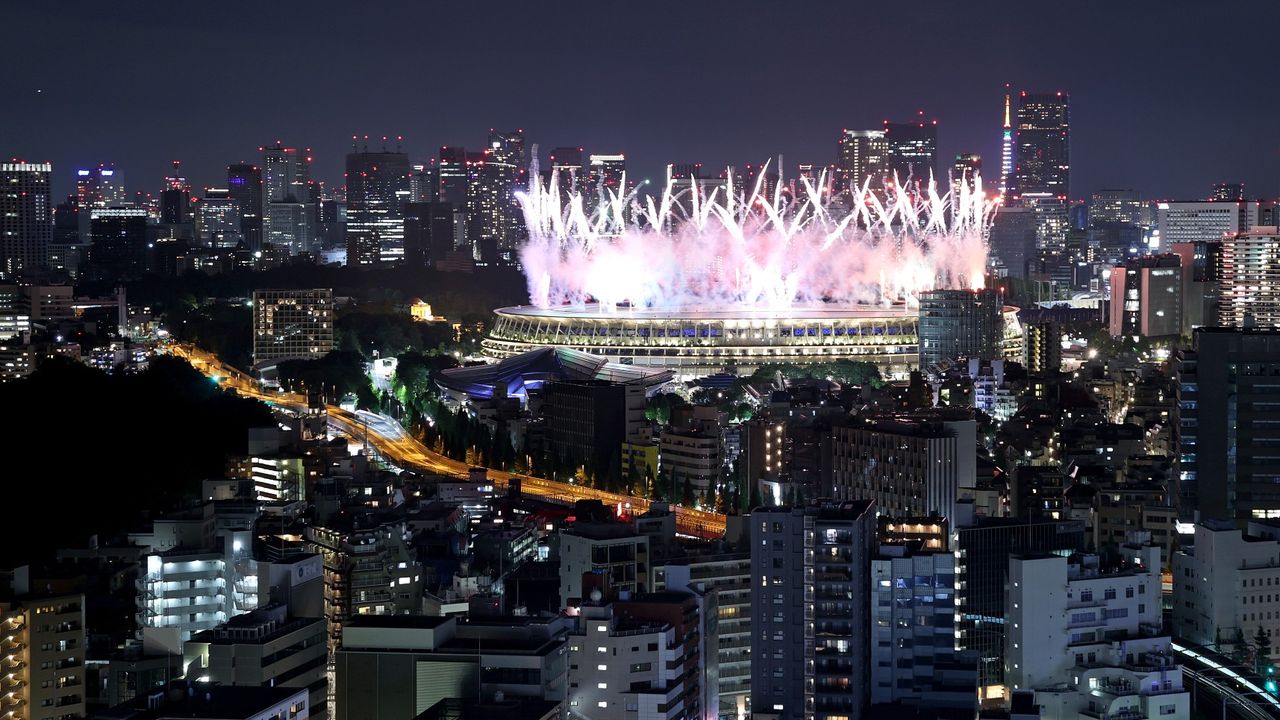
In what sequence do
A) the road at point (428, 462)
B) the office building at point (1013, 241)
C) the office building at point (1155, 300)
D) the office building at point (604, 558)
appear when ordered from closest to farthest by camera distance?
1. the office building at point (604, 558)
2. the road at point (428, 462)
3. the office building at point (1155, 300)
4. the office building at point (1013, 241)

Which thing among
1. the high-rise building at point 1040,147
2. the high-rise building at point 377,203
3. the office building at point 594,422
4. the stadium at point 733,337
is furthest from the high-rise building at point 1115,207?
the office building at point 594,422

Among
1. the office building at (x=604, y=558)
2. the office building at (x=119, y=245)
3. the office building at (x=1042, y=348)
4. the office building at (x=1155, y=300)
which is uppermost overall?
the office building at (x=119, y=245)

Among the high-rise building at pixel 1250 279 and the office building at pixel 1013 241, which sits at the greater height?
the office building at pixel 1013 241

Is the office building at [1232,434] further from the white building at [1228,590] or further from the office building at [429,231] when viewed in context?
the office building at [429,231]

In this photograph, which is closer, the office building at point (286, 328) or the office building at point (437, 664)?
the office building at point (437, 664)

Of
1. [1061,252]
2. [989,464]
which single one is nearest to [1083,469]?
[989,464]

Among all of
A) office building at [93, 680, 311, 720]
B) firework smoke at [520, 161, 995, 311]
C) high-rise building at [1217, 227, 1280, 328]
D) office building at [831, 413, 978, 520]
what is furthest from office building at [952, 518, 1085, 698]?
high-rise building at [1217, 227, 1280, 328]

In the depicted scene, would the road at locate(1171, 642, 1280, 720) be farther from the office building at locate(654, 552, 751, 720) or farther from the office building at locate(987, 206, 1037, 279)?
the office building at locate(987, 206, 1037, 279)
